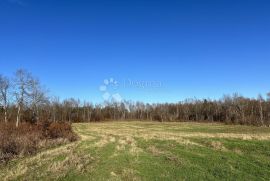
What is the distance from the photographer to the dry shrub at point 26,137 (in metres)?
23.1

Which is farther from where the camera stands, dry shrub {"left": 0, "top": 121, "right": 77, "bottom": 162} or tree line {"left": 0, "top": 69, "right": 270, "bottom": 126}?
tree line {"left": 0, "top": 69, "right": 270, "bottom": 126}

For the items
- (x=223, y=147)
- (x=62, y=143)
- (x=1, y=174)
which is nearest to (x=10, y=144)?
(x=62, y=143)

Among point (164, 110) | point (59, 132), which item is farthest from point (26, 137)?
point (164, 110)

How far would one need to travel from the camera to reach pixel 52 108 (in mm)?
133375

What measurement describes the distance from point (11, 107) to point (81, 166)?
238 ft

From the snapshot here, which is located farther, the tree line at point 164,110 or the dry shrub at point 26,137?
the tree line at point 164,110

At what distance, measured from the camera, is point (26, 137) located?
2878 centimetres

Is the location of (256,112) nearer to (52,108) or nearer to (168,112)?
(168,112)

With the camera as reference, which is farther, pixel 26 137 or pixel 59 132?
pixel 59 132

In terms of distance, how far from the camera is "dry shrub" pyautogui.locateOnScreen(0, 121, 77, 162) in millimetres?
23094

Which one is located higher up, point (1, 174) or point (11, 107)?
point (11, 107)

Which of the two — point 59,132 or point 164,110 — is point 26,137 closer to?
point 59,132

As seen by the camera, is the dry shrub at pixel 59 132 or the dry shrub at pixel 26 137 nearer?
the dry shrub at pixel 26 137

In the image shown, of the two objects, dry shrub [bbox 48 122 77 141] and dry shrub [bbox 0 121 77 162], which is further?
dry shrub [bbox 48 122 77 141]
